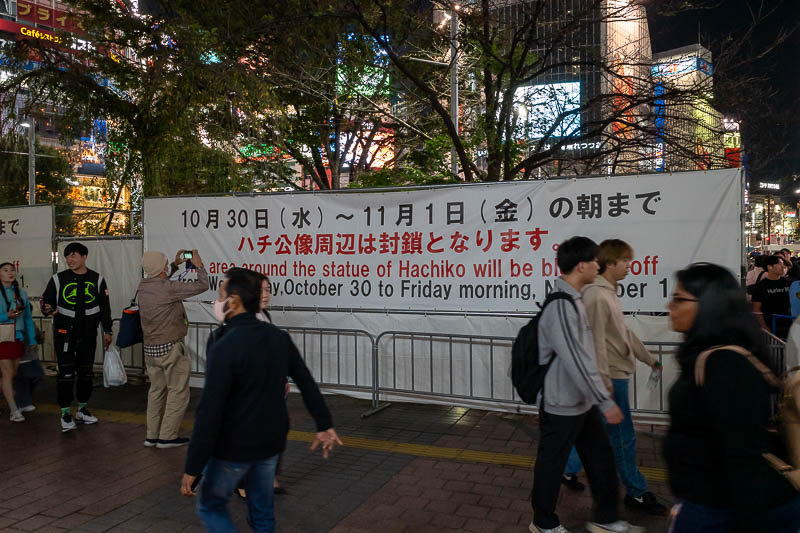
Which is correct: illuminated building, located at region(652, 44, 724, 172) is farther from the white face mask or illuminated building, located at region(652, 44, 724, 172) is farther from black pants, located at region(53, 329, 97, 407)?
the white face mask

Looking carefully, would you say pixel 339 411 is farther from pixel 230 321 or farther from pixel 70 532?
Result: pixel 230 321

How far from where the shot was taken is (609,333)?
4.55 meters

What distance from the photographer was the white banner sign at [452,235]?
6.70 meters

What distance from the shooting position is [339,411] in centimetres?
770

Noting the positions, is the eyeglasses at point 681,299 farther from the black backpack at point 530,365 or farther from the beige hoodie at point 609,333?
the beige hoodie at point 609,333

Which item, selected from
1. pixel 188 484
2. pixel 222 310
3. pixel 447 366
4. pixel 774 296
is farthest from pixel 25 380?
pixel 774 296

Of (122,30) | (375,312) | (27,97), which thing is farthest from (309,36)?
(375,312)

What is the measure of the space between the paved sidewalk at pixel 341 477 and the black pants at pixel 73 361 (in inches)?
15.8

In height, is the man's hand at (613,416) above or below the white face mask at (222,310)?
below

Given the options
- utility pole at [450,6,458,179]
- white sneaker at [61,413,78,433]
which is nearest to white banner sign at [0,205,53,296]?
white sneaker at [61,413,78,433]

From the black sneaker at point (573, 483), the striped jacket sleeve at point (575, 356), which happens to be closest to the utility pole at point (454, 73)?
the black sneaker at point (573, 483)

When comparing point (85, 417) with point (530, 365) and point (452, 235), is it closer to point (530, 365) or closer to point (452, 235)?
point (452, 235)

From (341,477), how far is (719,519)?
364cm

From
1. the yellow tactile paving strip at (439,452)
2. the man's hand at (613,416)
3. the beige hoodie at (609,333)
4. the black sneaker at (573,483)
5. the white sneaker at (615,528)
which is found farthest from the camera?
the yellow tactile paving strip at (439,452)
